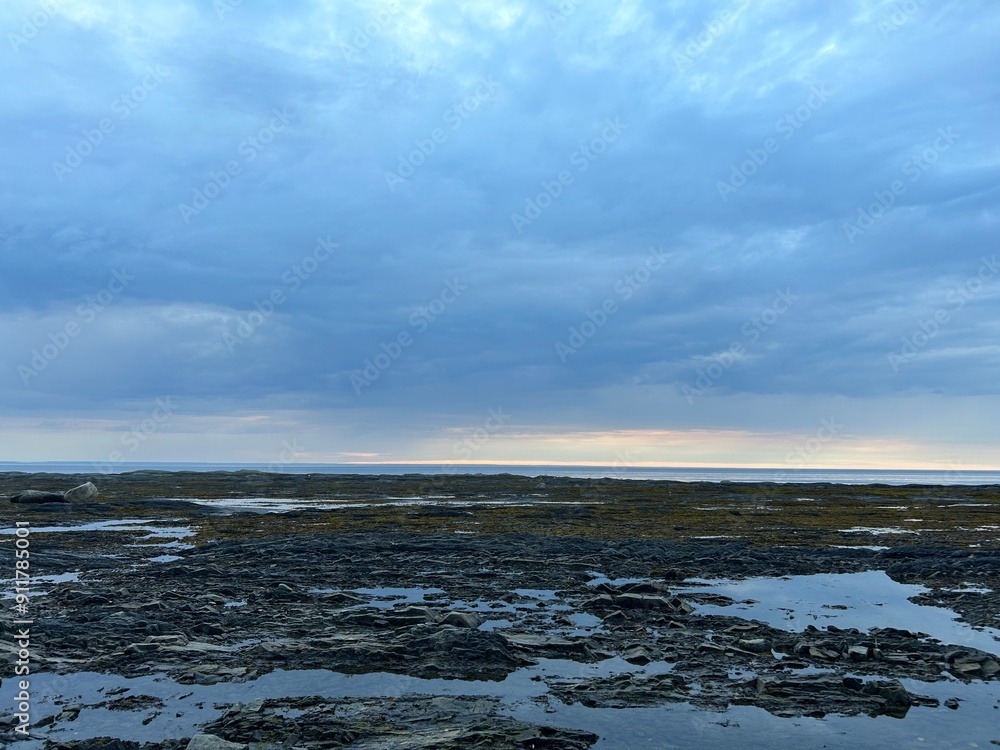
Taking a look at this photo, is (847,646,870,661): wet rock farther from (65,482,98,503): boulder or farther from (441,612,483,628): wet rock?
(65,482,98,503): boulder

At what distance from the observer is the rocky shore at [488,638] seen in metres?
12.0

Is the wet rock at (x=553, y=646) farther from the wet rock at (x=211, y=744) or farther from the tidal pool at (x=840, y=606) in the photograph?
the wet rock at (x=211, y=744)

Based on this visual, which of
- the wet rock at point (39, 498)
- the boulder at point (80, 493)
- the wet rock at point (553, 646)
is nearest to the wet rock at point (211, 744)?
the wet rock at point (553, 646)

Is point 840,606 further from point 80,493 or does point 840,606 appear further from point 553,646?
point 80,493

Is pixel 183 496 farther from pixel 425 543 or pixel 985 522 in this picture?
pixel 985 522

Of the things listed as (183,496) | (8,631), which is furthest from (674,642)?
(183,496)

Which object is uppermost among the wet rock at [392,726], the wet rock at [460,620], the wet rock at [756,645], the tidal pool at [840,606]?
the wet rock at [460,620]

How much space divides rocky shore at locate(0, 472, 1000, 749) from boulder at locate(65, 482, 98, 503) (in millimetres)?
29584

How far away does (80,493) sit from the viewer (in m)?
65.8

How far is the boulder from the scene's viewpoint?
64.3 meters

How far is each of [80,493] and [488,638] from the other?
64.1 metres

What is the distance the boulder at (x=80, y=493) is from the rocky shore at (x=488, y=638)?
2958 centimetres

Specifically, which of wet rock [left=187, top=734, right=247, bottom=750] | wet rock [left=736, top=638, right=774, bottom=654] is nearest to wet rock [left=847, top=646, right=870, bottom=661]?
wet rock [left=736, top=638, right=774, bottom=654]

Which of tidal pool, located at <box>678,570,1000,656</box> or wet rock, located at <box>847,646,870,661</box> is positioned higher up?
wet rock, located at <box>847,646,870,661</box>
